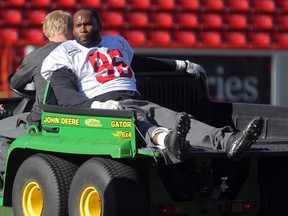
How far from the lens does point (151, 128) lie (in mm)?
5996

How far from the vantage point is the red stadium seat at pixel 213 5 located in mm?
16125

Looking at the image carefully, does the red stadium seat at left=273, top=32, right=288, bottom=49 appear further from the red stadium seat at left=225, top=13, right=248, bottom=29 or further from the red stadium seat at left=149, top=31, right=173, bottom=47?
the red stadium seat at left=149, top=31, right=173, bottom=47

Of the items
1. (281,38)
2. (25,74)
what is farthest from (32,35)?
(25,74)

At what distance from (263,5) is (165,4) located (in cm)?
166

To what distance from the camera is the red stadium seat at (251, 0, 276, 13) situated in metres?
16.4

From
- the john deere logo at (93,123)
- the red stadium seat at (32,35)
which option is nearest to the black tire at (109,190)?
the john deere logo at (93,123)

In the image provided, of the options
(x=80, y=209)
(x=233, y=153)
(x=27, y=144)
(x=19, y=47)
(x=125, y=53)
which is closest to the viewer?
(x=233, y=153)

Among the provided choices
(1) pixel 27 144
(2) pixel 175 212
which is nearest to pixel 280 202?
(2) pixel 175 212

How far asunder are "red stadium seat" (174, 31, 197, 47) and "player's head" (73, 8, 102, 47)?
29.3 ft

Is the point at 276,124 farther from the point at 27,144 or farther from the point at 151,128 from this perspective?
the point at 27,144

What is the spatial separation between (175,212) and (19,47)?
893 cm

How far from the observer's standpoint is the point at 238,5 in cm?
1630

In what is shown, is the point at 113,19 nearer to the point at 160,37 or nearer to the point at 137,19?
the point at 137,19

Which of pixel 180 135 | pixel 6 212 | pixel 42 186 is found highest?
pixel 180 135
